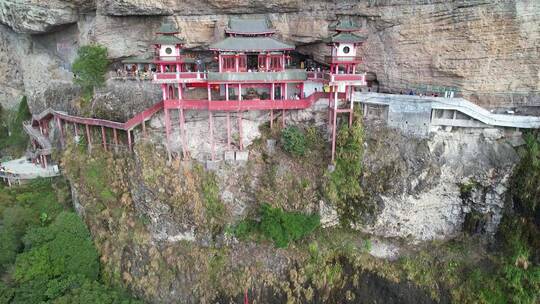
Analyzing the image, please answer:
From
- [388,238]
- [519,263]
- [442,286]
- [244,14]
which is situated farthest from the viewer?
[244,14]

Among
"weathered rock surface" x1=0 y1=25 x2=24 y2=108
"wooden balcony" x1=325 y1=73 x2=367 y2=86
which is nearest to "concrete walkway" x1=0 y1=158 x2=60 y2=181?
"weathered rock surface" x1=0 y1=25 x2=24 y2=108

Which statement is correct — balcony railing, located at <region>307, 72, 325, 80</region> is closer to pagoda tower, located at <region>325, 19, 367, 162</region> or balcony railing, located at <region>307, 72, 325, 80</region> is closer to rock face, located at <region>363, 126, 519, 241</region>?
pagoda tower, located at <region>325, 19, 367, 162</region>

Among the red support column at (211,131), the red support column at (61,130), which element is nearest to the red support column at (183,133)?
the red support column at (211,131)

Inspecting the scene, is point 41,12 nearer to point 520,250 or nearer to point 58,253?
point 58,253

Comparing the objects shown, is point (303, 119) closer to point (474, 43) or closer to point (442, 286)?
point (474, 43)

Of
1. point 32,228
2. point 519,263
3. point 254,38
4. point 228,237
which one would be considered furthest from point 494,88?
point 32,228

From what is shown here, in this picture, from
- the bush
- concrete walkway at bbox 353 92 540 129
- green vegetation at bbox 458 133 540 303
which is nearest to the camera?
green vegetation at bbox 458 133 540 303
